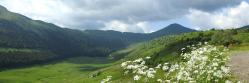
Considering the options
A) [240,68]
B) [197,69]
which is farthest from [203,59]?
[240,68]

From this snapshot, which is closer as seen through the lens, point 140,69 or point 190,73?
point 140,69

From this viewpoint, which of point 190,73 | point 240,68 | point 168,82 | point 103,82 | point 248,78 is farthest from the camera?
point 240,68

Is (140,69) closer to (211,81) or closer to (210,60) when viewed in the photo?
(211,81)

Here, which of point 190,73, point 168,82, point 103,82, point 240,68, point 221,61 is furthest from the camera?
point 240,68

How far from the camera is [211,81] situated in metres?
19.9

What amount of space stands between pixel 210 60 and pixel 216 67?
208 centimetres

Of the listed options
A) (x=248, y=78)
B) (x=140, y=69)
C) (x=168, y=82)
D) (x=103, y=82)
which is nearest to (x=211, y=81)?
(x=168, y=82)

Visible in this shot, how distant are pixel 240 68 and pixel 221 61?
20.6 m

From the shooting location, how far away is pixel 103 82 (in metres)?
17.8

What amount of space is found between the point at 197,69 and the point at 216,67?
79cm

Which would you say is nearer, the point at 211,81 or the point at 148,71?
the point at 148,71

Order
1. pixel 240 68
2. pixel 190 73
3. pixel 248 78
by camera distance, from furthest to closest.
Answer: pixel 240 68 → pixel 248 78 → pixel 190 73

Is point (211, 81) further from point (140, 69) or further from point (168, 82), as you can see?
point (140, 69)

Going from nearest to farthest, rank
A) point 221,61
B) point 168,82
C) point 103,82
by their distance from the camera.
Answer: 1. point 103,82
2. point 168,82
3. point 221,61
